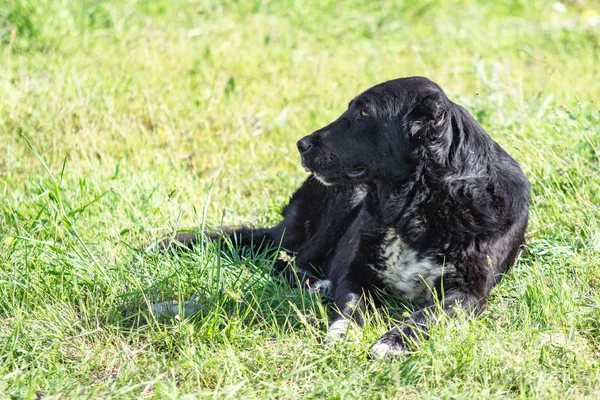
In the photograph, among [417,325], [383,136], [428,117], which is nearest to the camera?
[417,325]

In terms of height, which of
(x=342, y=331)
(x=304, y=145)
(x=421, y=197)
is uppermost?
(x=304, y=145)

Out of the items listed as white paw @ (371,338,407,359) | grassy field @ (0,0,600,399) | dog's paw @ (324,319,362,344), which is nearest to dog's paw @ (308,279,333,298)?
grassy field @ (0,0,600,399)

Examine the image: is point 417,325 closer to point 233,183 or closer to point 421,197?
point 421,197

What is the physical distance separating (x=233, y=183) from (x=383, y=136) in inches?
68.8

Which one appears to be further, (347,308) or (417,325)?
(347,308)

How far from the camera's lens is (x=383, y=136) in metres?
3.43

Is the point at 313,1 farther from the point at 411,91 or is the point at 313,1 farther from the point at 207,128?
the point at 411,91

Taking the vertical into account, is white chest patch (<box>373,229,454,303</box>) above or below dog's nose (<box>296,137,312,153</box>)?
below

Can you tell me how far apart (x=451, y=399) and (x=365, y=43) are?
5.56 metres

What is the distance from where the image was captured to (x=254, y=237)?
14.0ft

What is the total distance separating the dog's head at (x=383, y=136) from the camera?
10.9 feet

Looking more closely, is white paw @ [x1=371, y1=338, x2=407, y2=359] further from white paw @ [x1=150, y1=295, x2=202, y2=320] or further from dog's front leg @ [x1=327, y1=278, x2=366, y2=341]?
white paw @ [x1=150, y1=295, x2=202, y2=320]

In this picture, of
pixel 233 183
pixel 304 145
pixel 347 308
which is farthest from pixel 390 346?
pixel 233 183

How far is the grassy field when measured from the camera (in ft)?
9.20
